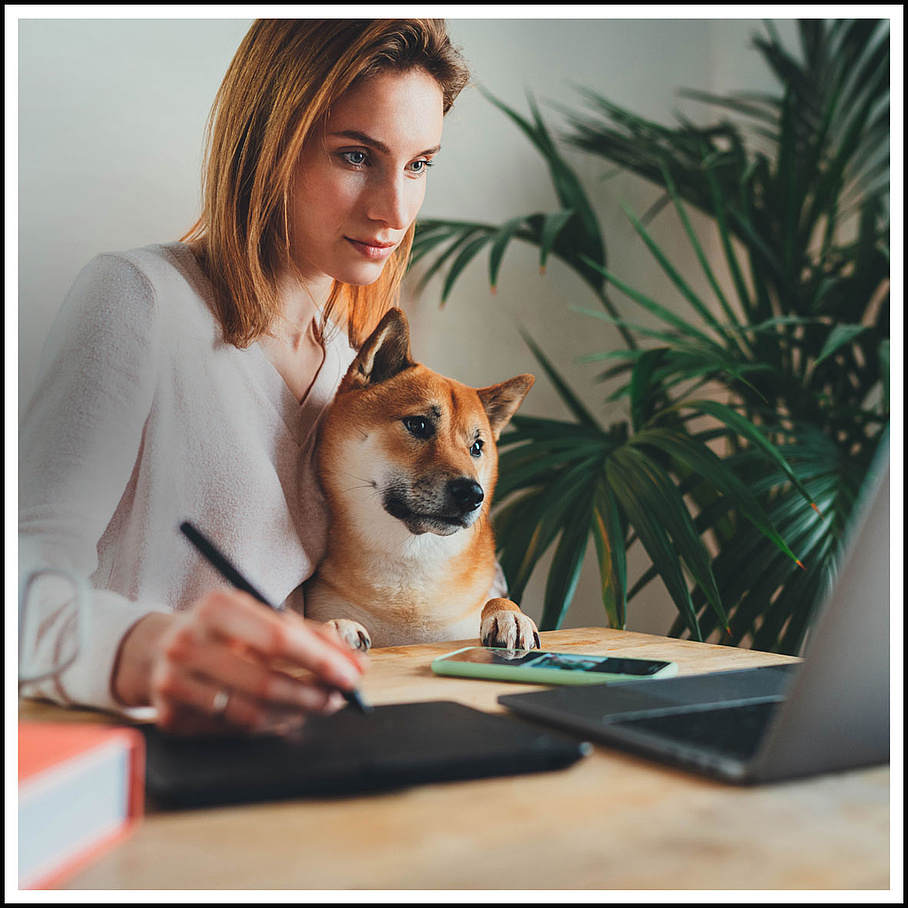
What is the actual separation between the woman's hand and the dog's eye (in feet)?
1.91

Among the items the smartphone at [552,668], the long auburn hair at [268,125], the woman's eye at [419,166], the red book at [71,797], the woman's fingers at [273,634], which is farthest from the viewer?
the woman's eye at [419,166]

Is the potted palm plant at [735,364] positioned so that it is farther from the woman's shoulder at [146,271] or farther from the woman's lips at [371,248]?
the woman's shoulder at [146,271]

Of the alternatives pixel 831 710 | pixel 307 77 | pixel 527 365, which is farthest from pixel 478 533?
pixel 527 365

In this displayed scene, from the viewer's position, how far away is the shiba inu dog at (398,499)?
1021 millimetres

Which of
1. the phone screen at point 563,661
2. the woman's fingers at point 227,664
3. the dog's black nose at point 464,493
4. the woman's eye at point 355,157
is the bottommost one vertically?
the phone screen at point 563,661

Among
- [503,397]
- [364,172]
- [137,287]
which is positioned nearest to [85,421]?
[137,287]

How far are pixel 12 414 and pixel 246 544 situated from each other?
14.1 inches

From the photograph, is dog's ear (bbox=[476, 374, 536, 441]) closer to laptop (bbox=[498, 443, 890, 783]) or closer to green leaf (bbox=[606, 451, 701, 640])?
green leaf (bbox=[606, 451, 701, 640])

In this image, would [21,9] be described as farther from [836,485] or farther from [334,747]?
[836,485]

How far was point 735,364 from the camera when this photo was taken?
1.57 meters

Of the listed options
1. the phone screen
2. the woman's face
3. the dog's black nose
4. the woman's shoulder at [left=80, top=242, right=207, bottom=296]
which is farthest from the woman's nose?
the phone screen

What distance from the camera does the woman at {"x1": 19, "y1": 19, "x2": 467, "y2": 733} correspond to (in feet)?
2.78

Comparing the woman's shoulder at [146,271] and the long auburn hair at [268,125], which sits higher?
the long auburn hair at [268,125]

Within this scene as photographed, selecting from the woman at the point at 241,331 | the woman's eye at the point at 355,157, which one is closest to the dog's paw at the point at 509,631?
the woman at the point at 241,331
